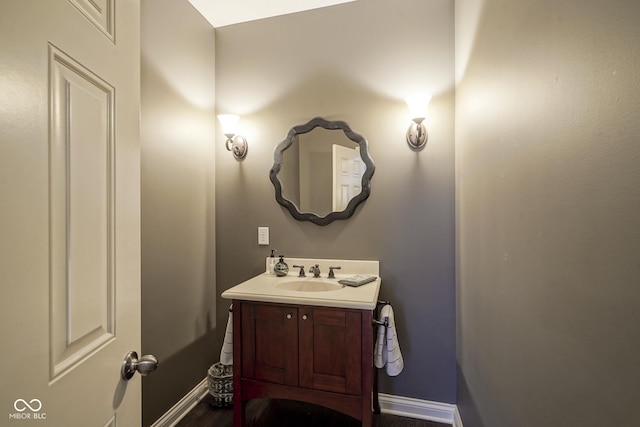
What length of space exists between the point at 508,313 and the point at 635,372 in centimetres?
51

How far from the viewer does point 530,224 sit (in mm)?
777

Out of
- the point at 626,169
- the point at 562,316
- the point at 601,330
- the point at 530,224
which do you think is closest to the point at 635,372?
the point at 601,330

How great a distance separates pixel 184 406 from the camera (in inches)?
74.6

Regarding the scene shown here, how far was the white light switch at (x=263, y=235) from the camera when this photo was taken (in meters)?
2.15

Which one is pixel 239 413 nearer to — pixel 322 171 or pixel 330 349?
pixel 330 349

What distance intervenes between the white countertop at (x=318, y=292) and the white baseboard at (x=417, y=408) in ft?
2.63

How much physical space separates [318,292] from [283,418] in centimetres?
89

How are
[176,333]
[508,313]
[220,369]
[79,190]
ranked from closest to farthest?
[79,190]
[508,313]
[176,333]
[220,369]

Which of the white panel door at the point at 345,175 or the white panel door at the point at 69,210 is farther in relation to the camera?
the white panel door at the point at 345,175

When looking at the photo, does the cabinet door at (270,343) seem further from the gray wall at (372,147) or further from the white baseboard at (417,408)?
the white baseboard at (417,408)

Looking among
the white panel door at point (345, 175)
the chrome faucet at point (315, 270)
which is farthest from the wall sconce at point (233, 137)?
the chrome faucet at point (315, 270)

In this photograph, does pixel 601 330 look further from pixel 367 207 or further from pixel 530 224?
pixel 367 207

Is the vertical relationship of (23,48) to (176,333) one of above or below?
above

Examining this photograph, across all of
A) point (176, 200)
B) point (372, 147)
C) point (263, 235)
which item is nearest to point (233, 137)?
point (176, 200)
